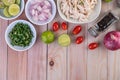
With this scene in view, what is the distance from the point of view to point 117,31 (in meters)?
1.16

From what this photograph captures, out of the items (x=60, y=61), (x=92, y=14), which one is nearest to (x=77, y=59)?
(x=60, y=61)

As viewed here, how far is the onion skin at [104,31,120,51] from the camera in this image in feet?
3.73

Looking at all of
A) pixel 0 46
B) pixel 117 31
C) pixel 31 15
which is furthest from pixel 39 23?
pixel 117 31

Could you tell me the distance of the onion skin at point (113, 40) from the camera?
3.73 feet

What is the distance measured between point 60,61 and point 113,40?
22 centimetres

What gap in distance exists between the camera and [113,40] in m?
1.14

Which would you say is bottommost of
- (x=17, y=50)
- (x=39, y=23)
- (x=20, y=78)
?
(x=20, y=78)

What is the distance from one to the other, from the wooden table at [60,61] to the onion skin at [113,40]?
46 millimetres

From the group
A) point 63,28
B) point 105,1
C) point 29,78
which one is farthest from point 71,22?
point 29,78

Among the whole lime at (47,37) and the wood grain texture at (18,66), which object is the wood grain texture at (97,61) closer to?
the whole lime at (47,37)

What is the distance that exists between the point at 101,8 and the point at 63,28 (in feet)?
0.53

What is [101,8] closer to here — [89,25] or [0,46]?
[89,25]

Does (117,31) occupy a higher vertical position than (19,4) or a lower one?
lower

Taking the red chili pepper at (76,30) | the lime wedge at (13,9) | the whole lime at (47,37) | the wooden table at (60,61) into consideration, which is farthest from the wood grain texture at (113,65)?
the lime wedge at (13,9)
